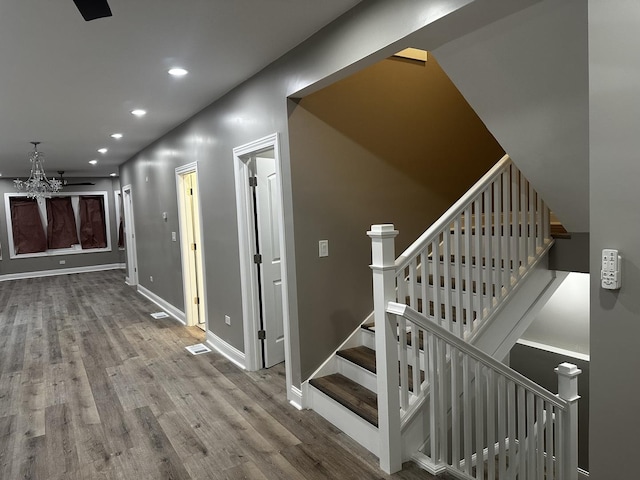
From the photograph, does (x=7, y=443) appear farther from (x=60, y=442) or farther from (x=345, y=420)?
(x=345, y=420)

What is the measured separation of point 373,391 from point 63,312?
6.01m

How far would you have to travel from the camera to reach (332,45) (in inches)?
108

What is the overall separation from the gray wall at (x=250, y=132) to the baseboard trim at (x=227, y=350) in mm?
82

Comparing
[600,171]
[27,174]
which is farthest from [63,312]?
[600,171]

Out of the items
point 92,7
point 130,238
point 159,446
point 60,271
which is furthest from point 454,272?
point 60,271

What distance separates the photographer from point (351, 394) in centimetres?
316

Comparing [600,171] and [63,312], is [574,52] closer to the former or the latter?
[600,171]

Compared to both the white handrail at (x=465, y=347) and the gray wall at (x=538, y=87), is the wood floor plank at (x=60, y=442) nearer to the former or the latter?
the white handrail at (x=465, y=347)

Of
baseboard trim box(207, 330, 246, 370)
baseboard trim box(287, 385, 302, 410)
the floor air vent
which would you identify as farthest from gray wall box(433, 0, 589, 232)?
the floor air vent

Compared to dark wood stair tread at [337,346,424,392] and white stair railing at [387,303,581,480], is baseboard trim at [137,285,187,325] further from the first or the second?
white stair railing at [387,303,581,480]

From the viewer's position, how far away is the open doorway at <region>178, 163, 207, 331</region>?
5930 millimetres

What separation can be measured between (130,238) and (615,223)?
30.1 ft

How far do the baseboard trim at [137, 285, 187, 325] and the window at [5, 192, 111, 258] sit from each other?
4271 millimetres

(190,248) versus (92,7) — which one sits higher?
(92,7)
